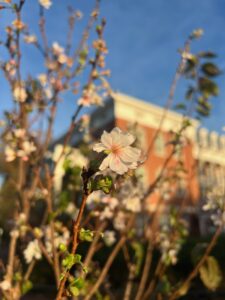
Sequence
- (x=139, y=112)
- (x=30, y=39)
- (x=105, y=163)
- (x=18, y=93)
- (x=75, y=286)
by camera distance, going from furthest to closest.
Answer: (x=139, y=112), (x=30, y=39), (x=18, y=93), (x=75, y=286), (x=105, y=163)

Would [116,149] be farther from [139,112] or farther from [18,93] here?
[139,112]

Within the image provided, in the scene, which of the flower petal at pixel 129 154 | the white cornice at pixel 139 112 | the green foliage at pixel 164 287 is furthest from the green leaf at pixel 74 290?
the white cornice at pixel 139 112

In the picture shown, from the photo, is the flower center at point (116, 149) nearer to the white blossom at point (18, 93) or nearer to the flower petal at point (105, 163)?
the flower petal at point (105, 163)

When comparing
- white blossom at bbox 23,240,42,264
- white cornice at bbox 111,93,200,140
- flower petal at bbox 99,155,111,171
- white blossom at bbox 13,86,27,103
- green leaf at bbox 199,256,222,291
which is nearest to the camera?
flower petal at bbox 99,155,111,171

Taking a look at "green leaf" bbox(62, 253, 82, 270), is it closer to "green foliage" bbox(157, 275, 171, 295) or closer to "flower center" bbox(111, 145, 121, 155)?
"flower center" bbox(111, 145, 121, 155)

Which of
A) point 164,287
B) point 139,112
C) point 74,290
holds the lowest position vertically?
point 164,287

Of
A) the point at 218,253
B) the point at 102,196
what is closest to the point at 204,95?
the point at 102,196

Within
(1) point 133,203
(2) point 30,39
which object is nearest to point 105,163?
(1) point 133,203

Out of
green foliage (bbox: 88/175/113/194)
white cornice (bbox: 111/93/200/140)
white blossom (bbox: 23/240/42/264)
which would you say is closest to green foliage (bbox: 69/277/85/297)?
green foliage (bbox: 88/175/113/194)
